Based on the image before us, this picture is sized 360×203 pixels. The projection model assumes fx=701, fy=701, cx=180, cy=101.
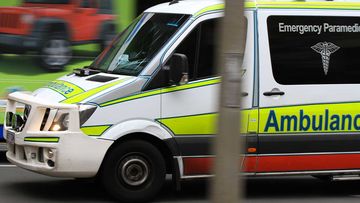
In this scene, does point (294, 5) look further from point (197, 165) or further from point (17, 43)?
point (17, 43)

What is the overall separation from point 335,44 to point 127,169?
103 inches

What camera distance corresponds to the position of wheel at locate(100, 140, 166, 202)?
6941 millimetres

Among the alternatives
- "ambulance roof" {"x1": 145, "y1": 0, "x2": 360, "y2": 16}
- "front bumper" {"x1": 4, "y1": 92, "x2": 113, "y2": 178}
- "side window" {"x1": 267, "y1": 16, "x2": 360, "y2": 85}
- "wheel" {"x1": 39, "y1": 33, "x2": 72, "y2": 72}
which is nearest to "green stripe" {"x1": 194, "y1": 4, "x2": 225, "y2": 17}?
"ambulance roof" {"x1": 145, "y1": 0, "x2": 360, "y2": 16}

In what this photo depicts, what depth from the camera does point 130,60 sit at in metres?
7.35

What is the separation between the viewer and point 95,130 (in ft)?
22.4

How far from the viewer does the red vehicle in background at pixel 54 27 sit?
941 centimetres

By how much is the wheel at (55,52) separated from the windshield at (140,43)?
189 cm

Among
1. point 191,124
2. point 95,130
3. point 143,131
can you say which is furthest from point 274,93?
point 95,130

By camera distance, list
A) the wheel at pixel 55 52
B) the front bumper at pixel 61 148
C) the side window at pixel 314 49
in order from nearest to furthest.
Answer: the front bumper at pixel 61 148, the side window at pixel 314 49, the wheel at pixel 55 52

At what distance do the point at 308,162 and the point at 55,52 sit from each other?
4.03 meters

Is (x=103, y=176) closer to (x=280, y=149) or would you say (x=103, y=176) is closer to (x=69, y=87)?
(x=69, y=87)

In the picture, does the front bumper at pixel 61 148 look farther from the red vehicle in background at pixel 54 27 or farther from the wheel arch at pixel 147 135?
the red vehicle in background at pixel 54 27

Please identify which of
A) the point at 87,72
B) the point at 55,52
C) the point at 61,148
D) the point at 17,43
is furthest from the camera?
the point at 55,52

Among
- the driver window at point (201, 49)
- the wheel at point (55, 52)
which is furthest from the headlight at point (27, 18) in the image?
the driver window at point (201, 49)
